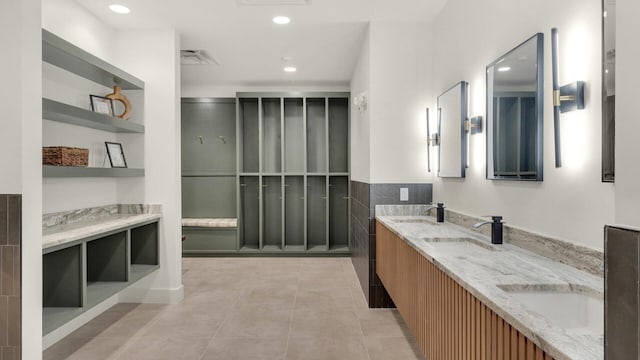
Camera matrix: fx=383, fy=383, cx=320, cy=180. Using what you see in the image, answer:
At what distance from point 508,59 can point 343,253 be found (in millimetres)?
4400

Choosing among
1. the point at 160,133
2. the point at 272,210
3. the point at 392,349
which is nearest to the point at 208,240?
the point at 272,210

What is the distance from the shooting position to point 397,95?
374 cm

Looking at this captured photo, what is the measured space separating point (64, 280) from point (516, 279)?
2851mm

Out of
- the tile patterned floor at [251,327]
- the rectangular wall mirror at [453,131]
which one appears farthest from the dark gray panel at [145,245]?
the rectangular wall mirror at [453,131]

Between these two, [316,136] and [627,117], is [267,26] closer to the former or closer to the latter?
[316,136]

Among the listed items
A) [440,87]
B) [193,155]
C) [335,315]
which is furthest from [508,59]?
[193,155]

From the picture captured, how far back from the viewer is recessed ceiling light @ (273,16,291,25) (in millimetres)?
3663

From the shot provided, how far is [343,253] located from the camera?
6.12m

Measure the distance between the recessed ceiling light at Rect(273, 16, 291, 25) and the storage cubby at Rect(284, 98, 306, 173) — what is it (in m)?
2.60

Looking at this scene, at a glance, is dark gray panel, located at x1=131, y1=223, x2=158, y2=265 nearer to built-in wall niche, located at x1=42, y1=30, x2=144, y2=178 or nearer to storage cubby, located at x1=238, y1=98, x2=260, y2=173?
built-in wall niche, located at x1=42, y1=30, x2=144, y2=178

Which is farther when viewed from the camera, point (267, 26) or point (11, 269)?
point (267, 26)

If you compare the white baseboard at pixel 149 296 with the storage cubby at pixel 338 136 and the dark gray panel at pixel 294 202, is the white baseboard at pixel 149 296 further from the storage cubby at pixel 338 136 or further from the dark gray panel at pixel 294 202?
the storage cubby at pixel 338 136

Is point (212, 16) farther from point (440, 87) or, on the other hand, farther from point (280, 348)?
point (280, 348)

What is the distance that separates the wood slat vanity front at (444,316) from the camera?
116cm
